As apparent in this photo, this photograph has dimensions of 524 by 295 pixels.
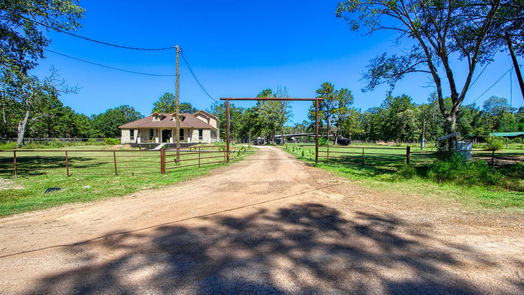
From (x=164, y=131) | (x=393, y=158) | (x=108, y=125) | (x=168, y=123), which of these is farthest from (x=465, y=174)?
(x=108, y=125)

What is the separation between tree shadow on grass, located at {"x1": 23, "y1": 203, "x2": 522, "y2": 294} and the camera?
231 centimetres

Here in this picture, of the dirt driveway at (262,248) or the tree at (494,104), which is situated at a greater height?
the tree at (494,104)

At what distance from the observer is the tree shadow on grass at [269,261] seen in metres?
2.31

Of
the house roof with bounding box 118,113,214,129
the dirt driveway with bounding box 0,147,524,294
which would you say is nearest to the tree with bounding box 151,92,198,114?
the house roof with bounding box 118,113,214,129

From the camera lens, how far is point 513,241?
3.39 metres

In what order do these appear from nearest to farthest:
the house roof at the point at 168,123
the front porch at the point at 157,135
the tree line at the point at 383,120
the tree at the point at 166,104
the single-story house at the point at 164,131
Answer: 1. the house roof at the point at 168,123
2. the single-story house at the point at 164,131
3. the front porch at the point at 157,135
4. the tree line at the point at 383,120
5. the tree at the point at 166,104

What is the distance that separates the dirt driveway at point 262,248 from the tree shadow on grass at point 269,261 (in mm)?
13

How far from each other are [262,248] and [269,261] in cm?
37

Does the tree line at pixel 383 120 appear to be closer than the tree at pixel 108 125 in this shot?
Yes

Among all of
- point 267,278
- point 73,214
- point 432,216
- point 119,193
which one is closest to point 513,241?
point 432,216

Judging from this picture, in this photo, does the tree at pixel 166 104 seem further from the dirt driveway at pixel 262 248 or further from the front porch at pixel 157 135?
the dirt driveway at pixel 262 248

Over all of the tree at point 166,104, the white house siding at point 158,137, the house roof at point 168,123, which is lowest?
the white house siding at point 158,137

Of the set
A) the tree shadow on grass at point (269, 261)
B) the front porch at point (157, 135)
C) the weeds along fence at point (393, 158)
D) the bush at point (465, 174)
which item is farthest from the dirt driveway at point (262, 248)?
the front porch at point (157, 135)

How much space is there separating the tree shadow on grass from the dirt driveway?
13mm
